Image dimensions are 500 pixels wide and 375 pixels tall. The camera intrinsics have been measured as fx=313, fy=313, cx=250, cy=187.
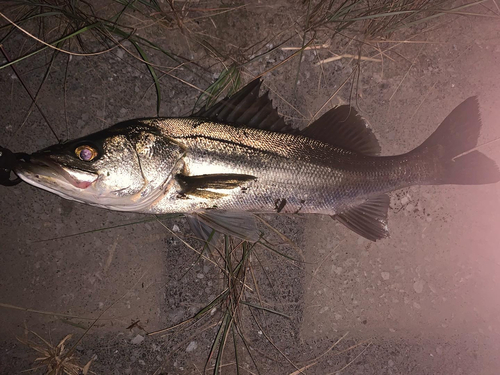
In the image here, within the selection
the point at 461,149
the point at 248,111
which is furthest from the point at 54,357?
the point at 461,149

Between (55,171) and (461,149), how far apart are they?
273 cm

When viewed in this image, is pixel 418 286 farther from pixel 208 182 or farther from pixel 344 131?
pixel 208 182

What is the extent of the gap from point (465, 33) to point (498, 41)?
30cm

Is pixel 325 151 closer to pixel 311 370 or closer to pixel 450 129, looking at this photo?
pixel 450 129

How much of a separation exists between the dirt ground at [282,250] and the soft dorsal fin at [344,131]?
12.0 inches

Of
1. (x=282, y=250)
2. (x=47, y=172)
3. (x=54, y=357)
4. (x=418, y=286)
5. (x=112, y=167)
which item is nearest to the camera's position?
(x=47, y=172)

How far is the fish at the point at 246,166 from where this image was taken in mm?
1848

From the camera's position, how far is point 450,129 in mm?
2346

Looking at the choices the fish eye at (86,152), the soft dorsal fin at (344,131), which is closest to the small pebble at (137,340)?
the fish eye at (86,152)

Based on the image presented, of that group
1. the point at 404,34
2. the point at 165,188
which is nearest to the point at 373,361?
the point at 165,188

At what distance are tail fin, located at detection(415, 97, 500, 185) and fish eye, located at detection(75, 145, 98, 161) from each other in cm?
221

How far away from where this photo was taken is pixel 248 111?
6.93 feet

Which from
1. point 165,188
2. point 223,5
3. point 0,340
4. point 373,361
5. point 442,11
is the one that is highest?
point 223,5

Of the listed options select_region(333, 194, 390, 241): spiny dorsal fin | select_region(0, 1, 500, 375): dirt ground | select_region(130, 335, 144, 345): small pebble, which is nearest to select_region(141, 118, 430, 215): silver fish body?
select_region(333, 194, 390, 241): spiny dorsal fin
